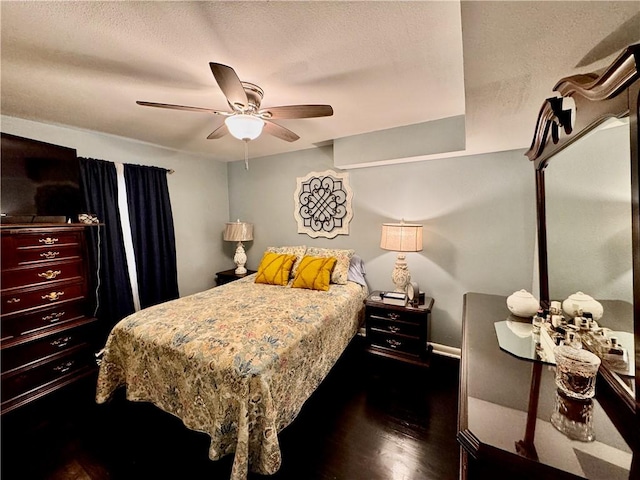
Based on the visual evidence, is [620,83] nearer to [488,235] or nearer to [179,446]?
[488,235]

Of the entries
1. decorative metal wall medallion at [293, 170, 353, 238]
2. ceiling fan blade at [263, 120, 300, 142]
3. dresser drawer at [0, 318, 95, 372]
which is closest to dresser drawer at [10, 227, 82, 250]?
dresser drawer at [0, 318, 95, 372]

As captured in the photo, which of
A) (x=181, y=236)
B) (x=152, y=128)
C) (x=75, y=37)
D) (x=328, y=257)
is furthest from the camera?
(x=181, y=236)

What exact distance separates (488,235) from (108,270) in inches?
154

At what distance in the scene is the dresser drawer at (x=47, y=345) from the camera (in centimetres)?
182

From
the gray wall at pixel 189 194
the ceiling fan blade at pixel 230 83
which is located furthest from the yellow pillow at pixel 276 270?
the ceiling fan blade at pixel 230 83

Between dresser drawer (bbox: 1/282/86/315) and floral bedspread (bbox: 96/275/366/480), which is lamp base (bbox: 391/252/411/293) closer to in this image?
floral bedspread (bbox: 96/275/366/480)

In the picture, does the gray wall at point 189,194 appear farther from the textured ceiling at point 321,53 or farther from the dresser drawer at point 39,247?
the dresser drawer at point 39,247

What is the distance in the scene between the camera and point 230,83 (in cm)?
128

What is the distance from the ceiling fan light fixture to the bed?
1.31 metres

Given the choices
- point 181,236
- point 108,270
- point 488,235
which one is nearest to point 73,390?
point 108,270

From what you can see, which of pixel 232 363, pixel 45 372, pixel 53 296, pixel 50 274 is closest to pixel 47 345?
pixel 45 372

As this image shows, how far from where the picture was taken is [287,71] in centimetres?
155

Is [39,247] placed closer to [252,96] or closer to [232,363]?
[232,363]

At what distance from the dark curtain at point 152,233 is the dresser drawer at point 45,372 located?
827 mm
